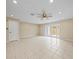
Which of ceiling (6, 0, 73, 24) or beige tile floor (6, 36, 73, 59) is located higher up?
ceiling (6, 0, 73, 24)

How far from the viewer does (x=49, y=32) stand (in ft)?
50.9

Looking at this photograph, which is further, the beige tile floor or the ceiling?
the ceiling

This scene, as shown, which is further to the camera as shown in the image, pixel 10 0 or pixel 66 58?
pixel 10 0

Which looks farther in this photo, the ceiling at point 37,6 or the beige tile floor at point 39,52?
the ceiling at point 37,6

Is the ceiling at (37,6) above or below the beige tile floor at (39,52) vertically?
above

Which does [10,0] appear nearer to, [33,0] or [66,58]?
[33,0]

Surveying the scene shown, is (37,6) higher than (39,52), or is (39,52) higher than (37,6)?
(37,6)

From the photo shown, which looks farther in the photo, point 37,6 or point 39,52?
point 37,6

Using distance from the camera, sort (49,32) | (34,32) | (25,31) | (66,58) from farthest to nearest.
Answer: (34,32), (49,32), (25,31), (66,58)
